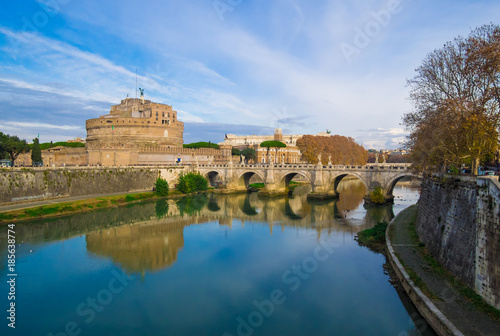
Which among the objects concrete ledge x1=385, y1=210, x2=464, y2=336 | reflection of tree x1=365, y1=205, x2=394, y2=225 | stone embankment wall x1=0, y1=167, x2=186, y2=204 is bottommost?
reflection of tree x1=365, y1=205, x2=394, y2=225

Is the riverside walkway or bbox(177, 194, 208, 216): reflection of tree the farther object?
bbox(177, 194, 208, 216): reflection of tree

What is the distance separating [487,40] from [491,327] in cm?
939

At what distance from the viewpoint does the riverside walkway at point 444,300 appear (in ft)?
22.7

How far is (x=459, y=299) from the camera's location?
809cm

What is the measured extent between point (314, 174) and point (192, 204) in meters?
11.9

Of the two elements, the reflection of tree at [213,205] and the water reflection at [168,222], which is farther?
the reflection of tree at [213,205]

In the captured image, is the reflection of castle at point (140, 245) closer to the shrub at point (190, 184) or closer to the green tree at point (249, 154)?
the shrub at point (190, 184)

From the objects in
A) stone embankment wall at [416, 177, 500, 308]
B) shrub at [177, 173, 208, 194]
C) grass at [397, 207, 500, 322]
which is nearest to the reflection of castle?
grass at [397, 207, 500, 322]

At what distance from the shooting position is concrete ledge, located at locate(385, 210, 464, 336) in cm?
722

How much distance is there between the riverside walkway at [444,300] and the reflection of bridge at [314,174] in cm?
1492

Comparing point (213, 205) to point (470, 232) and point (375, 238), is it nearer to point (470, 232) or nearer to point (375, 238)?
point (375, 238)

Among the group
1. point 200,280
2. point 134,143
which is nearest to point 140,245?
point 200,280

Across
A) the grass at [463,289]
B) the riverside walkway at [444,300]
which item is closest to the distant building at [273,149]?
the riverside walkway at [444,300]

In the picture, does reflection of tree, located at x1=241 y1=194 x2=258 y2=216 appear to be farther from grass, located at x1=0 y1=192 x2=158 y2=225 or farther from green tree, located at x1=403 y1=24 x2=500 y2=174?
green tree, located at x1=403 y1=24 x2=500 y2=174
